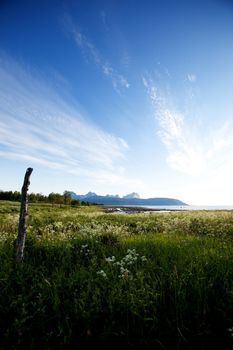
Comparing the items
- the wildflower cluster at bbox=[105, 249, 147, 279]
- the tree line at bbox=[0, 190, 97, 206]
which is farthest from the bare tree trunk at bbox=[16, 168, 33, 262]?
the tree line at bbox=[0, 190, 97, 206]

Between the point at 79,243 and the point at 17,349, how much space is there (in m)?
4.79

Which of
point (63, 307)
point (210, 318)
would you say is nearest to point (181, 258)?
point (210, 318)

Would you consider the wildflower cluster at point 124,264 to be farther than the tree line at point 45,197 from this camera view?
No

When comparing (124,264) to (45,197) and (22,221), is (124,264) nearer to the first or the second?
(22,221)

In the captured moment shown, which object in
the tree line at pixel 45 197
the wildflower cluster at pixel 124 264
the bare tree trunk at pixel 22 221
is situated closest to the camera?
the wildflower cluster at pixel 124 264

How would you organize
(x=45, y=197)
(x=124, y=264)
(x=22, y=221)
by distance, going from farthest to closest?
(x=45, y=197) → (x=22, y=221) → (x=124, y=264)

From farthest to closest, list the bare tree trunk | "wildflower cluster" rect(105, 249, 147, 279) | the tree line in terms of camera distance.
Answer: the tree line, the bare tree trunk, "wildflower cluster" rect(105, 249, 147, 279)

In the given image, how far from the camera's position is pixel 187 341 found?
3230 mm

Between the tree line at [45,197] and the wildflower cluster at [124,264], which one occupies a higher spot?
the tree line at [45,197]

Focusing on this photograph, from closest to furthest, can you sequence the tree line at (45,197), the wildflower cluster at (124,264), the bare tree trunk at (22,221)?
the wildflower cluster at (124,264) < the bare tree trunk at (22,221) < the tree line at (45,197)

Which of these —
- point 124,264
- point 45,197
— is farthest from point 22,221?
point 45,197

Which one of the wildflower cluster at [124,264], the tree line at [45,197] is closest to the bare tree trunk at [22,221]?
the wildflower cluster at [124,264]

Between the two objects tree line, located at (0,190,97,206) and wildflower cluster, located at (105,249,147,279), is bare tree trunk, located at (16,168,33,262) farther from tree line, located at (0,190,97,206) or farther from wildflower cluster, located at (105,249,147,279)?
tree line, located at (0,190,97,206)

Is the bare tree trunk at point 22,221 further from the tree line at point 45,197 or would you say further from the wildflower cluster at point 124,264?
the tree line at point 45,197
